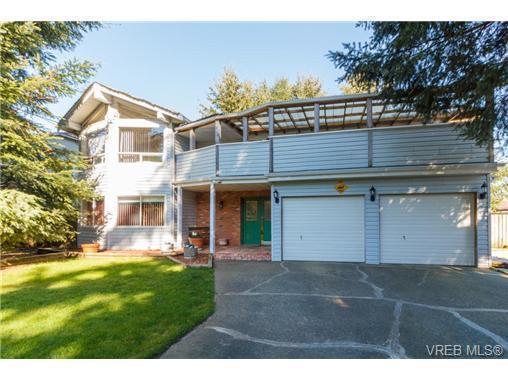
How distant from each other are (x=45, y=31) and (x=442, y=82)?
1185 cm

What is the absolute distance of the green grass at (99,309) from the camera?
117 inches

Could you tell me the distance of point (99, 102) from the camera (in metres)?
11.0

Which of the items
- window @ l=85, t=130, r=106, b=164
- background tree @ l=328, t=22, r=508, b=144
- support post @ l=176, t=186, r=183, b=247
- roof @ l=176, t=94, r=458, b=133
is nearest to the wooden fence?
roof @ l=176, t=94, r=458, b=133

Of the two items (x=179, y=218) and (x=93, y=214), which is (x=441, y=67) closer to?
(x=179, y=218)

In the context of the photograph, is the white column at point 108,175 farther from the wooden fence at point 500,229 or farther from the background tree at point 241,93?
the wooden fence at point 500,229

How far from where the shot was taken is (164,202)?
416 inches

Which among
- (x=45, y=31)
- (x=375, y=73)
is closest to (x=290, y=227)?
(x=375, y=73)

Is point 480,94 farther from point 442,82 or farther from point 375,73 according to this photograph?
point 375,73

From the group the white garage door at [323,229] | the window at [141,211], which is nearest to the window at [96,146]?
the window at [141,211]

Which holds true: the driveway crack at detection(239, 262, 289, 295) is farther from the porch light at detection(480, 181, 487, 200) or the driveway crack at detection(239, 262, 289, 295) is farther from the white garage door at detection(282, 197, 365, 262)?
the porch light at detection(480, 181, 487, 200)

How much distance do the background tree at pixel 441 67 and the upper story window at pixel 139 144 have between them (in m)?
7.93

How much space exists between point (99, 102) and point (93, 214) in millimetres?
4973

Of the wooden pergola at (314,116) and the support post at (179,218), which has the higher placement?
the wooden pergola at (314,116)

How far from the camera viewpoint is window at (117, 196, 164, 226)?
34.7ft
